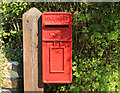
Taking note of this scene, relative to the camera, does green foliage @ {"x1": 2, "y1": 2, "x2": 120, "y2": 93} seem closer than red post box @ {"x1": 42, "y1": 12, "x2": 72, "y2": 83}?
No

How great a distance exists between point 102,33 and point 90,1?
55 centimetres

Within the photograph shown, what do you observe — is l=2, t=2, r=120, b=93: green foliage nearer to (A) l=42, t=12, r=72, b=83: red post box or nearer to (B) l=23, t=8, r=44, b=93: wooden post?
(A) l=42, t=12, r=72, b=83: red post box

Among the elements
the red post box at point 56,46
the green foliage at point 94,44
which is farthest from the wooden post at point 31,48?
the green foliage at point 94,44

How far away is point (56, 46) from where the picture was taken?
2.20 metres

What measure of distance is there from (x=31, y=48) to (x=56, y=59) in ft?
1.27

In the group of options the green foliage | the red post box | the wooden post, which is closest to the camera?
the red post box

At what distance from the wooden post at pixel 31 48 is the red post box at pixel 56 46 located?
0.16 m

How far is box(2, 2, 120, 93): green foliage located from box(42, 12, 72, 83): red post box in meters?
0.53

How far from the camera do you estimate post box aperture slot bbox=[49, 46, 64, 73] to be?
7.30 ft

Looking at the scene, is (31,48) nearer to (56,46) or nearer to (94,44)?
(56,46)

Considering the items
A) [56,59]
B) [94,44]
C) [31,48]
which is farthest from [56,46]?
[94,44]

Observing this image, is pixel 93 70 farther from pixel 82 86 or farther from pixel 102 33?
pixel 102 33

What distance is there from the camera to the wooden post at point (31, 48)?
7.46ft

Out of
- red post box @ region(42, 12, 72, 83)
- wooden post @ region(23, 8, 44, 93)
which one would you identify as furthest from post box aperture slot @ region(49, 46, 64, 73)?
wooden post @ region(23, 8, 44, 93)
